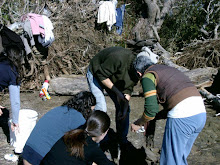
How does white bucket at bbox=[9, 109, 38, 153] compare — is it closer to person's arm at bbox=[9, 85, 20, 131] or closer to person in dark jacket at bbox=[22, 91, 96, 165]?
person's arm at bbox=[9, 85, 20, 131]

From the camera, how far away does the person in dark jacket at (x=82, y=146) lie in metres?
1.92

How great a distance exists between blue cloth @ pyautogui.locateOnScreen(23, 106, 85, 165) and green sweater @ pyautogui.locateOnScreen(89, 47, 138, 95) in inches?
32.6

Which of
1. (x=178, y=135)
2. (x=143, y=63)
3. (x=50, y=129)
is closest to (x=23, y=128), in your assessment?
(x=50, y=129)

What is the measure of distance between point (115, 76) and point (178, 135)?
1138mm

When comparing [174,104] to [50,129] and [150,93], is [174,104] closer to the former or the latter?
[150,93]

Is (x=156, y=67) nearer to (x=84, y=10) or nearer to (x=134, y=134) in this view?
(x=134, y=134)

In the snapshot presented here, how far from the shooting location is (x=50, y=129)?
2.15m

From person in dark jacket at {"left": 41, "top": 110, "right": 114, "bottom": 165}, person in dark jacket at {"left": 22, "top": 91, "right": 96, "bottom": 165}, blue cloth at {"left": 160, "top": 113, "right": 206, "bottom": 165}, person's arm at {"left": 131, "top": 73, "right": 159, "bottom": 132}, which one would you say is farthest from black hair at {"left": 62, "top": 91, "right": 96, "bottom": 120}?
blue cloth at {"left": 160, "top": 113, "right": 206, "bottom": 165}

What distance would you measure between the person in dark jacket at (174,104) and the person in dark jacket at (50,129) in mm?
681

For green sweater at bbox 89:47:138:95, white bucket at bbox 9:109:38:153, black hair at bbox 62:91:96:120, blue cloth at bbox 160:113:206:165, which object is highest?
green sweater at bbox 89:47:138:95

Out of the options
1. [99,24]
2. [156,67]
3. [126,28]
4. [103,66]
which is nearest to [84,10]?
[99,24]

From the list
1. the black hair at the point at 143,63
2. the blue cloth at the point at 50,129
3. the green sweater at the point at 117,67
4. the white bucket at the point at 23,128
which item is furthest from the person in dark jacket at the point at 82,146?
the white bucket at the point at 23,128

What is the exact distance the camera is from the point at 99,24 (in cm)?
840

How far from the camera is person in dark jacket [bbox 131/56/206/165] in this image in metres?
2.20
